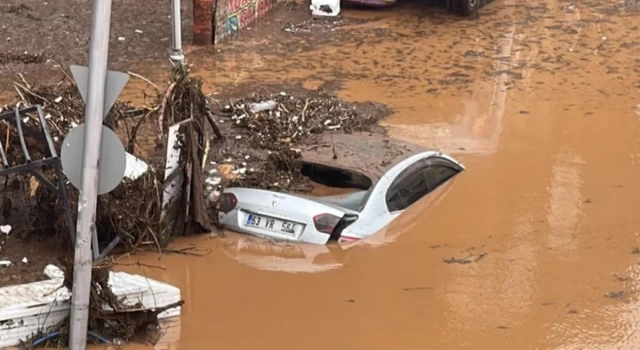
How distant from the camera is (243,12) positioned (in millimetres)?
18359

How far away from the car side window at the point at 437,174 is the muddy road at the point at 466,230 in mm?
175

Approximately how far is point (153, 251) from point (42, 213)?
3.75 feet

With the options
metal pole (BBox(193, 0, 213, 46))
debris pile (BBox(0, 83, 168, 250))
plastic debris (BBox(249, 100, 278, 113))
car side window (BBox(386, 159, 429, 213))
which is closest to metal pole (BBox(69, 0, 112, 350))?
debris pile (BBox(0, 83, 168, 250))

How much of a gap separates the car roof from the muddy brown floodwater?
629 mm

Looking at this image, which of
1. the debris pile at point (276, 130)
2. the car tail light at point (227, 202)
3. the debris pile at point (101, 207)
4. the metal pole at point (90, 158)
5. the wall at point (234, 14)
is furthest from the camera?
the wall at point (234, 14)

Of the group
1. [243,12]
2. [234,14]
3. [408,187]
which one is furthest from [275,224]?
[243,12]

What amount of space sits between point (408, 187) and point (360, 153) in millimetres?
642

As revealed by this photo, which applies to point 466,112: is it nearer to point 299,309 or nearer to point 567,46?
point 567,46

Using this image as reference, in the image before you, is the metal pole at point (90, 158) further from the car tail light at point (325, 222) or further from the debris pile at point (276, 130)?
the debris pile at point (276, 130)

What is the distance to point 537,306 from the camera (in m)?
8.23

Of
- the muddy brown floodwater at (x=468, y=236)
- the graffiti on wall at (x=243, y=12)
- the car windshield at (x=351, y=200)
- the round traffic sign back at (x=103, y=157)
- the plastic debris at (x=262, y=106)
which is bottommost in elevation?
the muddy brown floodwater at (x=468, y=236)

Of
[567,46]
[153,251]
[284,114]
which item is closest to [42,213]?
[153,251]

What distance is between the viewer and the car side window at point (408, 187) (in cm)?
948

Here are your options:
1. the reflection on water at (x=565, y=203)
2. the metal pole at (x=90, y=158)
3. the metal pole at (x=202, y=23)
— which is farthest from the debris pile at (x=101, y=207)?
the metal pole at (x=202, y=23)
